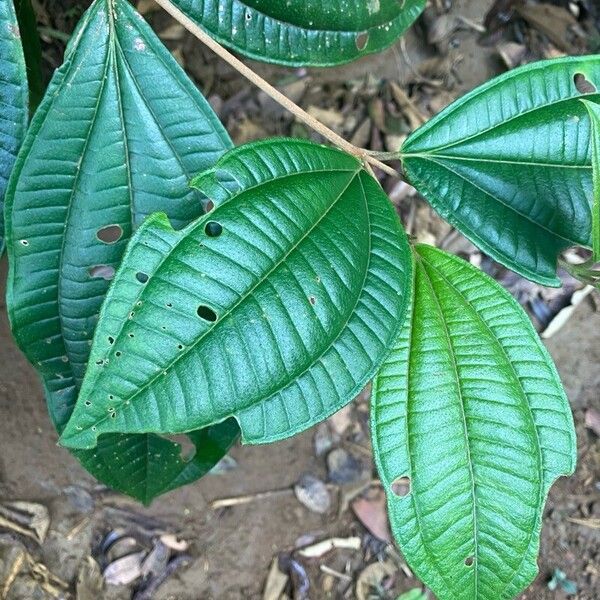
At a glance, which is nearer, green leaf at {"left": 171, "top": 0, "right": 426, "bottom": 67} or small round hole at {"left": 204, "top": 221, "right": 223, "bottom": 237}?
small round hole at {"left": 204, "top": 221, "right": 223, "bottom": 237}

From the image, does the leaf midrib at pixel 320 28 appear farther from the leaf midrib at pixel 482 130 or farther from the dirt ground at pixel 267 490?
the dirt ground at pixel 267 490

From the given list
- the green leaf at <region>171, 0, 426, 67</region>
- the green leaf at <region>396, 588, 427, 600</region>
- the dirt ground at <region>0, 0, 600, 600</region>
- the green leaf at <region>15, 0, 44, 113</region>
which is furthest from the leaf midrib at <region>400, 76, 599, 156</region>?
the green leaf at <region>396, 588, 427, 600</region>

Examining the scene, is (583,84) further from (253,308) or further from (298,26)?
(253,308)

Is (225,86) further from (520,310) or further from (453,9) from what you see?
(520,310)

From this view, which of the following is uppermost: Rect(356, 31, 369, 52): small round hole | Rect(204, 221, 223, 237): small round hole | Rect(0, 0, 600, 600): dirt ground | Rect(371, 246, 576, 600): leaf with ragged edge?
Rect(356, 31, 369, 52): small round hole

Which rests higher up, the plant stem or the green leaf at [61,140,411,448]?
the plant stem

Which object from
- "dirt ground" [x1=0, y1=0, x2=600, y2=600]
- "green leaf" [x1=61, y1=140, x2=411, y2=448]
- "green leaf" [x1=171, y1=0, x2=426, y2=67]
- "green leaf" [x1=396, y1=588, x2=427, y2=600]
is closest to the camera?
"green leaf" [x1=61, y1=140, x2=411, y2=448]

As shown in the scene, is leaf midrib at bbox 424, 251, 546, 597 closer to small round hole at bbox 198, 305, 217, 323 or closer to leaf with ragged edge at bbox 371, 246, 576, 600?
leaf with ragged edge at bbox 371, 246, 576, 600

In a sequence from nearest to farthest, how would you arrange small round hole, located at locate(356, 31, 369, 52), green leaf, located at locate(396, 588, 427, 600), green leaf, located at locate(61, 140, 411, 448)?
green leaf, located at locate(61, 140, 411, 448) → small round hole, located at locate(356, 31, 369, 52) → green leaf, located at locate(396, 588, 427, 600)
